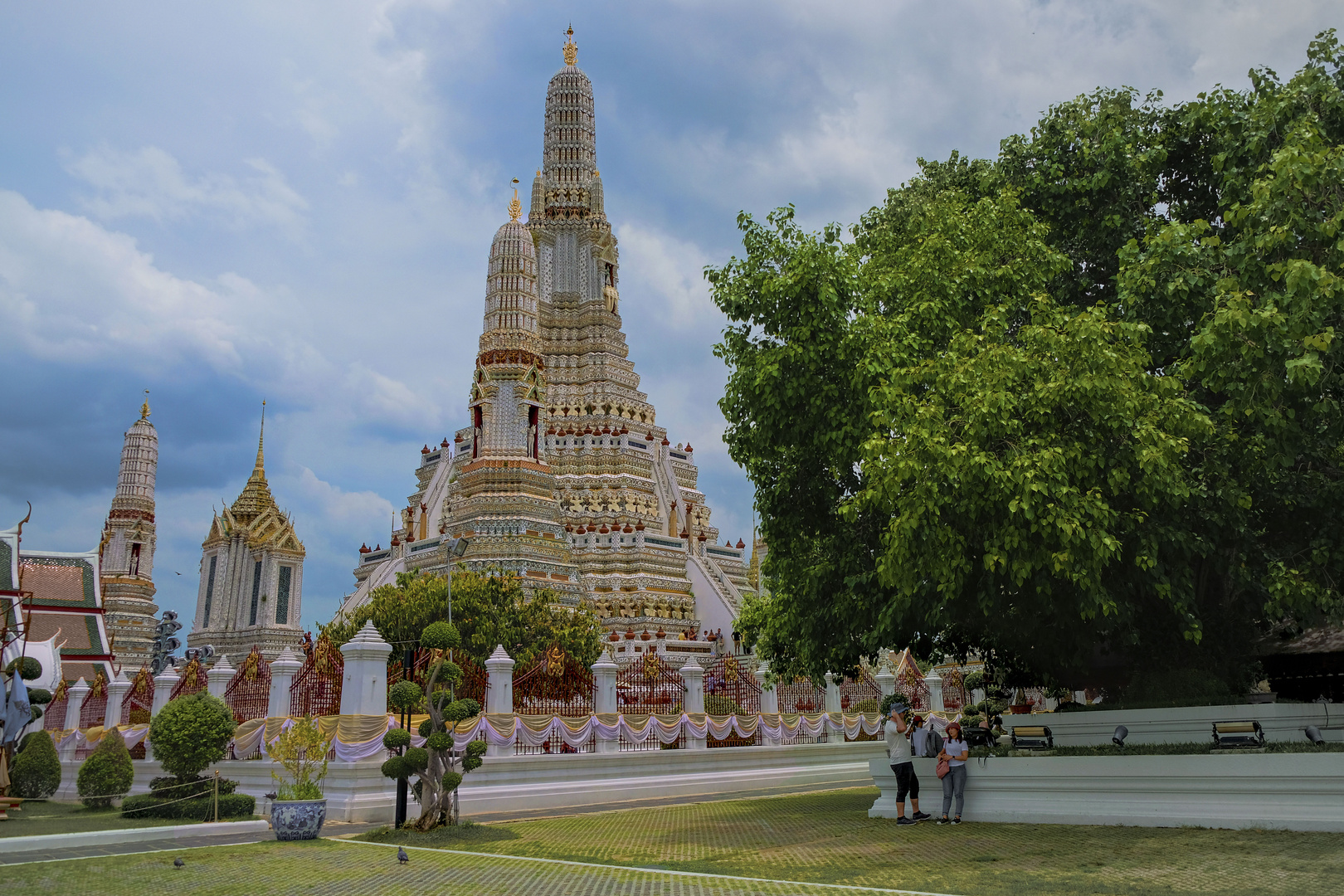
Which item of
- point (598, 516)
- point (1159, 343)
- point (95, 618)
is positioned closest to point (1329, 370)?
point (1159, 343)

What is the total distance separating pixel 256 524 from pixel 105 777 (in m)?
38.8

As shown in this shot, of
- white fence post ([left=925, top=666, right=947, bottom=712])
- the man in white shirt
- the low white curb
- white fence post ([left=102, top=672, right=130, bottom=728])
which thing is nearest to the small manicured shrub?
the low white curb

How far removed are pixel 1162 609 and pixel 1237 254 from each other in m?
5.35

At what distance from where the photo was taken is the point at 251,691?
20.0 meters

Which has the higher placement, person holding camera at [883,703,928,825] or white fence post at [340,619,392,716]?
white fence post at [340,619,392,716]

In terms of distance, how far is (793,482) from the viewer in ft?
54.4

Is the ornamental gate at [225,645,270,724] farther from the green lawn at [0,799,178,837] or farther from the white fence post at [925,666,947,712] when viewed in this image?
the white fence post at [925,666,947,712]

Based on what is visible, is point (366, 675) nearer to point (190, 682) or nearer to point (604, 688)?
point (604, 688)

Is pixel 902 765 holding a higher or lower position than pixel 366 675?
lower

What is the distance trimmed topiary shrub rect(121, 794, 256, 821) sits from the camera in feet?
49.3

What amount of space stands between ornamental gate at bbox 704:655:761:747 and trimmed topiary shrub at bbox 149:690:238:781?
9.84 metres

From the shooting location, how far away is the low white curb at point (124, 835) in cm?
1214

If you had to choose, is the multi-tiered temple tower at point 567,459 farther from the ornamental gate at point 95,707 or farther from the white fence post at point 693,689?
the white fence post at point 693,689

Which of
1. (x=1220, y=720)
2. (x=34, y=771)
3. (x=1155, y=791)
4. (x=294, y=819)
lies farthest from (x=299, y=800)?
(x=1220, y=720)
